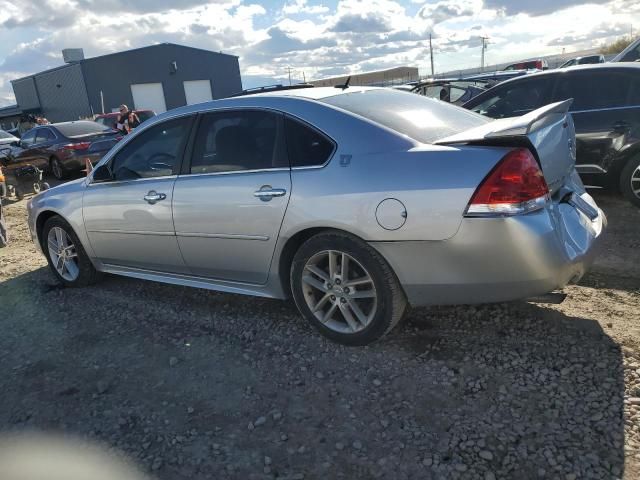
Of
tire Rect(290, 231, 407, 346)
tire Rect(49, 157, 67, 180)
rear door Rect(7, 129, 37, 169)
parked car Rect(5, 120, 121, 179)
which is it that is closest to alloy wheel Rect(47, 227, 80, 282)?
tire Rect(290, 231, 407, 346)

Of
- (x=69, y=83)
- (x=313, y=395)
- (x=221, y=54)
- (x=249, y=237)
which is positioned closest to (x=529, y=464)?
(x=313, y=395)

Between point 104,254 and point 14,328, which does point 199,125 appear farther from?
point 14,328

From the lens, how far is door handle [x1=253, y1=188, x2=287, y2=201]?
3.31m

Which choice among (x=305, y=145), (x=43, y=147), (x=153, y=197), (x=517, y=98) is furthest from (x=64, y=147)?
(x=305, y=145)

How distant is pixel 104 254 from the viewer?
459 centimetres

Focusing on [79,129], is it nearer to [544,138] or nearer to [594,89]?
[594,89]

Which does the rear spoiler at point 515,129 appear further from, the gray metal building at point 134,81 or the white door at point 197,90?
the white door at point 197,90

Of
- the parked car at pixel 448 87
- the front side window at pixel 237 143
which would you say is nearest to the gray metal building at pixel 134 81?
the parked car at pixel 448 87

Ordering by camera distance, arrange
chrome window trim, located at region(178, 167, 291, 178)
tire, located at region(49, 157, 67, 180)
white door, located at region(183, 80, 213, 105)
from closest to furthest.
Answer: chrome window trim, located at region(178, 167, 291, 178), tire, located at region(49, 157, 67, 180), white door, located at region(183, 80, 213, 105)

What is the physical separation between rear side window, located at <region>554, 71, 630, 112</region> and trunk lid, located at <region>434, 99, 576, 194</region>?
114 inches

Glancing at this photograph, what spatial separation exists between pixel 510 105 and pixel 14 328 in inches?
231

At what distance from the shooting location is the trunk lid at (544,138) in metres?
2.78

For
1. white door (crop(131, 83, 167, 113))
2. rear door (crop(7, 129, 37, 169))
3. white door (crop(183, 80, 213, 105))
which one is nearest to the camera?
rear door (crop(7, 129, 37, 169))

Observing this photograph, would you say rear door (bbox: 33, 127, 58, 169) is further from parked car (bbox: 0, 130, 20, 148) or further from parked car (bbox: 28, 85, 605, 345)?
parked car (bbox: 28, 85, 605, 345)
